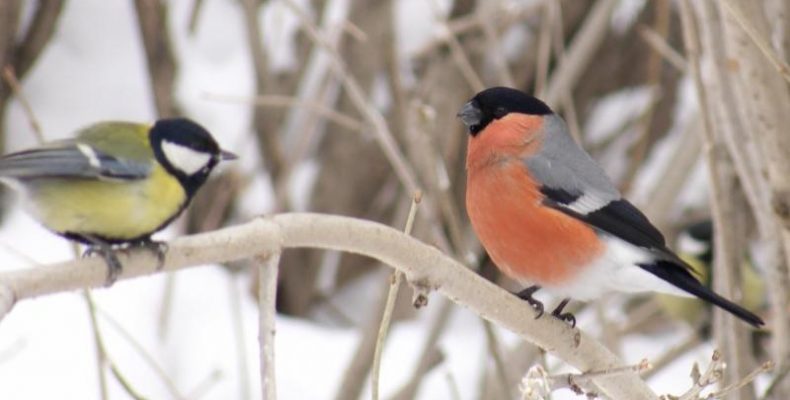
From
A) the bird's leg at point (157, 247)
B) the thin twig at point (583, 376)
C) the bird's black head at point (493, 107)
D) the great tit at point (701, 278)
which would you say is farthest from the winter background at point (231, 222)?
the thin twig at point (583, 376)

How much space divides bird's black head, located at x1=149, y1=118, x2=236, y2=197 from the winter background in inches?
46.6

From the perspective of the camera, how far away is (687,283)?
242 centimetres

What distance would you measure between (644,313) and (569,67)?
1.04 m

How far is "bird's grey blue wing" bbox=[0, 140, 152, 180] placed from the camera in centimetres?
234

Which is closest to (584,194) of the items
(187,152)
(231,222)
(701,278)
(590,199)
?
(590,199)

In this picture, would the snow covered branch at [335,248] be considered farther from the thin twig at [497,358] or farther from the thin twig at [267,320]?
the thin twig at [497,358]

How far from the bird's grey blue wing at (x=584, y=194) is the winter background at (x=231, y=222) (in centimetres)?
111

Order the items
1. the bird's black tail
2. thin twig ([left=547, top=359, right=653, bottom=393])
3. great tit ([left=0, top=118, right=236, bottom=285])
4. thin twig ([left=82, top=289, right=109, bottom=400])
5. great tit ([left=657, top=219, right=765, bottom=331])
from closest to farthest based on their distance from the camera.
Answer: thin twig ([left=547, top=359, right=653, bottom=393])
the bird's black tail
great tit ([left=0, top=118, right=236, bottom=285])
thin twig ([left=82, top=289, right=109, bottom=400])
great tit ([left=657, top=219, right=765, bottom=331])

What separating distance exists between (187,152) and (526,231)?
0.65 metres

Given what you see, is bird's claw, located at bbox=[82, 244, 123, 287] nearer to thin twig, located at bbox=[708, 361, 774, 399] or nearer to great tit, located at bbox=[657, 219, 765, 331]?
thin twig, located at bbox=[708, 361, 774, 399]

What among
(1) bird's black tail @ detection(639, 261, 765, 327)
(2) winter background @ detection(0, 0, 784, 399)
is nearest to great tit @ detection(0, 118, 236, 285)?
(1) bird's black tail @ detection(639, 261, 765, 327)

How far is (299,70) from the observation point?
177 inches

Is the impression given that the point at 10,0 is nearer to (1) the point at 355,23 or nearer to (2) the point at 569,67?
(1) the point at 355,23

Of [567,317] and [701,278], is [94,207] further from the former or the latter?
[701,278]
